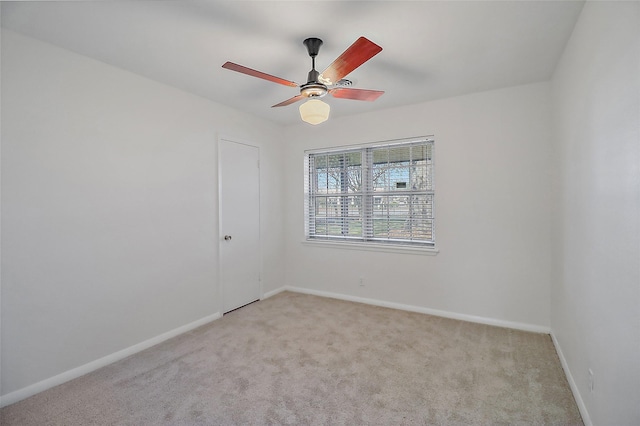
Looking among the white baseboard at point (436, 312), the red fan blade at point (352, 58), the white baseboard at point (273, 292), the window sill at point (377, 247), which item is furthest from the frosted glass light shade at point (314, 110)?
the white baseboard at point (273, 292)

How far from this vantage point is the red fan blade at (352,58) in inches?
65.2

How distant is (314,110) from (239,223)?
2.14 m

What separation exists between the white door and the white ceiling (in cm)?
102

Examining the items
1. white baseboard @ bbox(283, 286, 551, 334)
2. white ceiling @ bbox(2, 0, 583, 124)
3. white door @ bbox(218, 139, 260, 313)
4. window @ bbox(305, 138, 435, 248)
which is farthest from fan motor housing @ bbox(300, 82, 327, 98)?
white baseboard @ bbox(283, 286, 551, 334)

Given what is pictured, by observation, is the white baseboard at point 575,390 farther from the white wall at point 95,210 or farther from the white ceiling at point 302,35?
the white wall at point 95,210

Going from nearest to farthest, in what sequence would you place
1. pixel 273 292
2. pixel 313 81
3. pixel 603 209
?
pixel 603 209, pixel 313 81, pixel 273 292

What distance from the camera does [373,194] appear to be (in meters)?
4.03

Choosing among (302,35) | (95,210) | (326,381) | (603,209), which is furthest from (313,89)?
(326,381)

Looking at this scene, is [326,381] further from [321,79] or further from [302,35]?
[302,35]

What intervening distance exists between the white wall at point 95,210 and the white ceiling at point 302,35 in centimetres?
29

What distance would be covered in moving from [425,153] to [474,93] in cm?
80

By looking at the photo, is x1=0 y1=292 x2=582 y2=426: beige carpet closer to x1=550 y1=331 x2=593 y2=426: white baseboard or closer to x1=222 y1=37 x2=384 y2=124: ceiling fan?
x1=550 y1=331 x2=593 y2=426: white baseboard

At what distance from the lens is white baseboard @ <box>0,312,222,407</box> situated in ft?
6.75

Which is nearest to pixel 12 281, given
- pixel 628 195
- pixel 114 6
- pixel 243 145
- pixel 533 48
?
pixel 114 6
